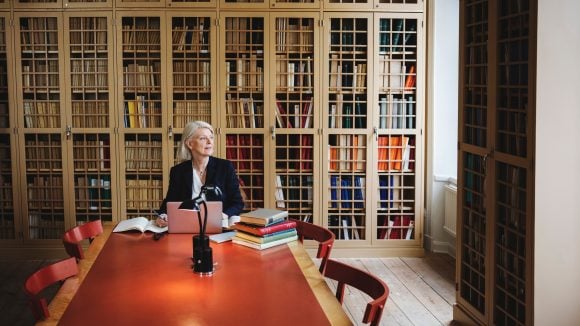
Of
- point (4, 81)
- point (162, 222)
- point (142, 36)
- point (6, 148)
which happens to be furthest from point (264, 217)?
point (4, 81)

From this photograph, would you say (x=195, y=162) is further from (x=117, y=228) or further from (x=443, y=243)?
(x=443, y=243)

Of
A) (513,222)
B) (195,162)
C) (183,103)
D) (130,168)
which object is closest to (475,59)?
(513,222)

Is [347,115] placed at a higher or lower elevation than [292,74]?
lower

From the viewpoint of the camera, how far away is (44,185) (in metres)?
7.29

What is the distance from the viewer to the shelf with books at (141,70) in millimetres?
7141

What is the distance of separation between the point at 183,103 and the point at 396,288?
2619 millimetres

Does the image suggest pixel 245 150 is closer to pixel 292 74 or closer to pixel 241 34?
pixel 292 74

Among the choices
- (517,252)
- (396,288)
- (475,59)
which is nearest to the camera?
(517,252)

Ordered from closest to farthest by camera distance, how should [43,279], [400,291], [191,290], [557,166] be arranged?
1. [191,290]
2. [43,279]
3. [557,166]
4. [400,291]

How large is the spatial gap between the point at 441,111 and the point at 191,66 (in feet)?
7.95

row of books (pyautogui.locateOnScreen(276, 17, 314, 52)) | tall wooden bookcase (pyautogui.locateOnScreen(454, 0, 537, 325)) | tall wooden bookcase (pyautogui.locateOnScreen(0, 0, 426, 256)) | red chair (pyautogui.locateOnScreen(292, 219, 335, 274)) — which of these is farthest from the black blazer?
row of books (pyautogui.locateOnScreen(276, 17, 314, 52))

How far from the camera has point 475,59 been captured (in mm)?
5043

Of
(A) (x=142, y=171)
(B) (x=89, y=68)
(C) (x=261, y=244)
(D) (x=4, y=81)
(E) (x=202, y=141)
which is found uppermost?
(B) (x=89, y=68)

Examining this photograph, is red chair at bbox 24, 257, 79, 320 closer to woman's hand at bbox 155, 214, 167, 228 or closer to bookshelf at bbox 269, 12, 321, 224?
woman's hand at bbox 155, 214, 167, 228
